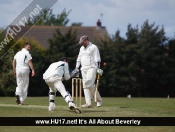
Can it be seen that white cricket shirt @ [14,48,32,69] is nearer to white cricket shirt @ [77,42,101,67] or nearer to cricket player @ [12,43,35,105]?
cricket player @ [12,43,35,105]

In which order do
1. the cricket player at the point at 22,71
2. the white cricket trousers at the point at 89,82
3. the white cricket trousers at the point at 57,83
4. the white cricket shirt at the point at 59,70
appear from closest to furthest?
the white cricket trousers at the point at 57,83, the white cricket shirt at the point at 59,70, the white cricket trousers at the point at 89,82, the cricket player at the point at 22,71

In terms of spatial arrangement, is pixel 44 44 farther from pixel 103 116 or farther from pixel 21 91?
pixel 103 116

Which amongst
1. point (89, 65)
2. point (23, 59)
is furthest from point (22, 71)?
point (89, 65)

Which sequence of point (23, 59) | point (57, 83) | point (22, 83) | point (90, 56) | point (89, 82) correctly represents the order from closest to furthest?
1. point (57, 83)
2. point (89, 82)
3. point (90, 56)
4. point (23, 59)
5. point (22, 83)

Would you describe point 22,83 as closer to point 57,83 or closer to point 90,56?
point 90,56

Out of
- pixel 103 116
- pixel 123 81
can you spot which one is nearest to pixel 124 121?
pixel 103 116

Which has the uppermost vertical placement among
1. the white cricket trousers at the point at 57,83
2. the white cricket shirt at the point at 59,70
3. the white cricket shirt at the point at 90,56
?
the white cricket shirt at the point at 90,56

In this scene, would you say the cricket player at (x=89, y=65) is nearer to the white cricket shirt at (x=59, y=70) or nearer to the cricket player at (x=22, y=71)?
the white cricket shirt at (x=59, y=70)

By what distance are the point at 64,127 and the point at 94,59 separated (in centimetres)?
524

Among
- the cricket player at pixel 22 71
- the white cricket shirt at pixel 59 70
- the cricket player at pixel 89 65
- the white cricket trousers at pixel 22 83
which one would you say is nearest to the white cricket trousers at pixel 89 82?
the cricket player at pixel 89 65

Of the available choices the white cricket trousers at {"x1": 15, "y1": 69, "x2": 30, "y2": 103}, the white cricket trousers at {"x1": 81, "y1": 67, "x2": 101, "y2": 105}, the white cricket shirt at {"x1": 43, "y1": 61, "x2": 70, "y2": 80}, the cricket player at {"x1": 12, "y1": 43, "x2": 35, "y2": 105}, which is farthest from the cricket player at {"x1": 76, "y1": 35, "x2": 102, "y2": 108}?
the white cricket trousers at {"x1": 15, "y1": 69, "x2": 30, "y2": 103}

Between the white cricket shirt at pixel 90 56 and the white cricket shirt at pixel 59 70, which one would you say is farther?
the white cricket shirt at pixel 90 56

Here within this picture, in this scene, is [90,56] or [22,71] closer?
[90,56]

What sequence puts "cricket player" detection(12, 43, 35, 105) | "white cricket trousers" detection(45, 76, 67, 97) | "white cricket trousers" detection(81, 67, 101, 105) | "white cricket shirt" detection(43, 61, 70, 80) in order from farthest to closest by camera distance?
"cricket player" detection(12, 43, 35, 105), "white cricket trousers" detection(81, 67, 101, 105), "white cricket shirt" detection(43, 61, 70, 80), "white cricket trousers" detection(45, 76, 67, 97)
